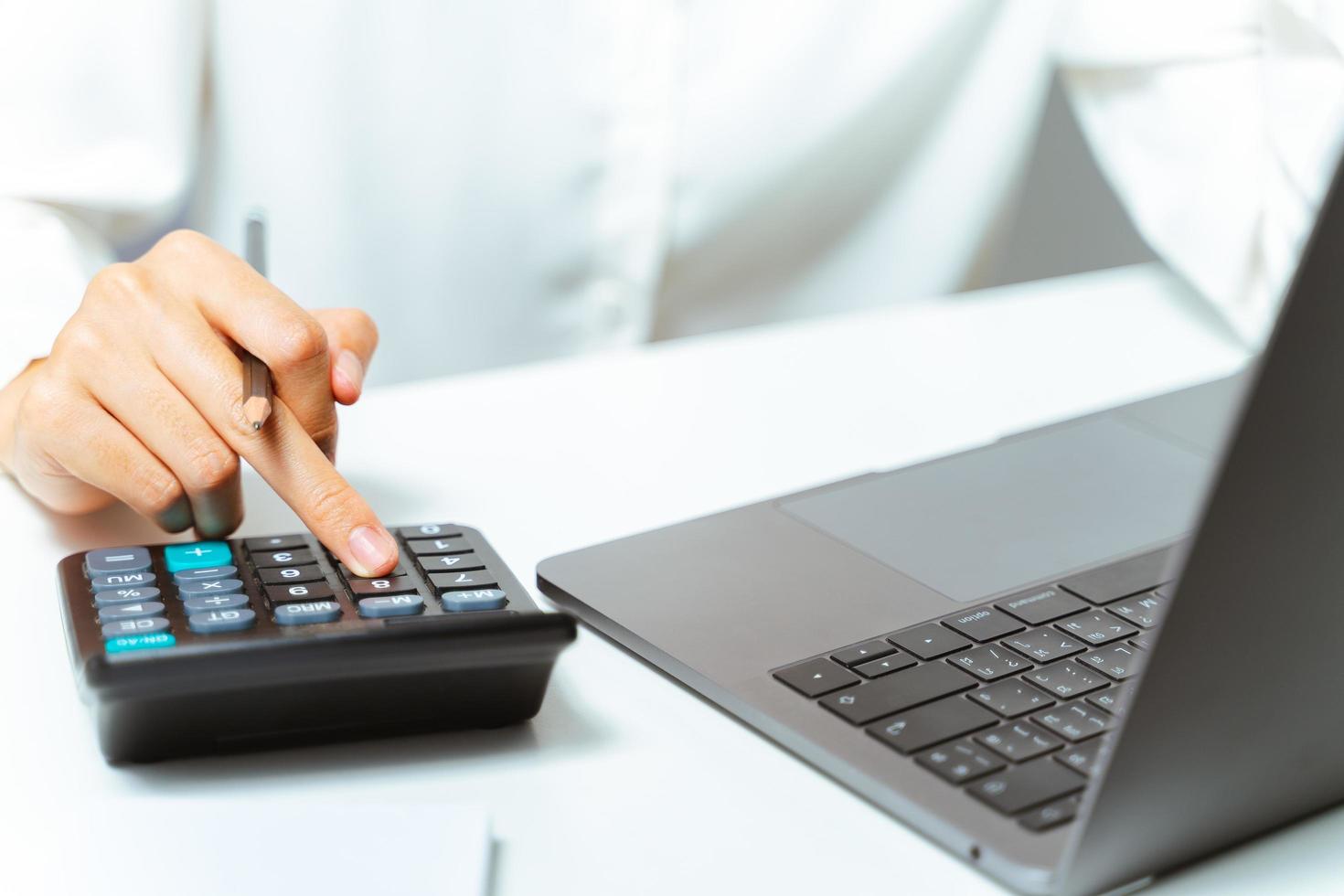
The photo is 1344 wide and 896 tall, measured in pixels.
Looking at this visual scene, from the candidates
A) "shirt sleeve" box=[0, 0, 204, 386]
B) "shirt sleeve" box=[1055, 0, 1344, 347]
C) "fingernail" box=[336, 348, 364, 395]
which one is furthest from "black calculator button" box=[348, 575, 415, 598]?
"shirt sleeve" box=[1055, 0, 1344, 347]

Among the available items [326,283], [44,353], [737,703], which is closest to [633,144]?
[326,283]

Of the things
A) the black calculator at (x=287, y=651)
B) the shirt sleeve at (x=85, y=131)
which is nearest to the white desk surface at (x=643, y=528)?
the black calculator at (x=287, y=651)

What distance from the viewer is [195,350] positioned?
39 cm

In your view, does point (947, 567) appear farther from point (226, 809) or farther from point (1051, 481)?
point (226, 809)

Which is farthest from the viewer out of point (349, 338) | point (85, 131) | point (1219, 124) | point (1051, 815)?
point (1219, 124)

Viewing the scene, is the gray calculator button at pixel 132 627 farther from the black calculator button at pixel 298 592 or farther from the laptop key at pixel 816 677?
the laptop key at pixel 816 677

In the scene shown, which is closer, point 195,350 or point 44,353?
point 195,350

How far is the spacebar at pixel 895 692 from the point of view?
1.00 feet

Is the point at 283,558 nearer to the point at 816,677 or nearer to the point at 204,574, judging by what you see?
the point at 204,574

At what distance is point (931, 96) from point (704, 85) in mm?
195

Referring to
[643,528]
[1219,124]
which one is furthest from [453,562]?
[1219,124]

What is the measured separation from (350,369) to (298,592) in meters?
0.13

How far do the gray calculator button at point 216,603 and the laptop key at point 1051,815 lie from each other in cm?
18

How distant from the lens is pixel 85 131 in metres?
0.63
